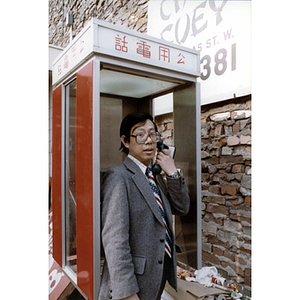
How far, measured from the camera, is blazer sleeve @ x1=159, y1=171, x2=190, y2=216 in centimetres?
179

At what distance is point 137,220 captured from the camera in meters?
1.53

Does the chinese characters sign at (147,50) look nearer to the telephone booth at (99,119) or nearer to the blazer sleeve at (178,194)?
the telephone booth at (99,119)

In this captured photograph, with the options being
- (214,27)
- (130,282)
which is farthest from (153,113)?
(130,282)

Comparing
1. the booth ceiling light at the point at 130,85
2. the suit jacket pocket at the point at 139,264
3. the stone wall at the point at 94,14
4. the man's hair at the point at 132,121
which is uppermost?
the stone wall at the point at 94,14

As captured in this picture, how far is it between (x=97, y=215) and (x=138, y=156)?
47 cm

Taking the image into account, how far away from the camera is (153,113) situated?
7.85 ft

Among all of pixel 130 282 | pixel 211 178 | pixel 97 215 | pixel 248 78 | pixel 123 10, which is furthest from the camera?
pixel 123 10

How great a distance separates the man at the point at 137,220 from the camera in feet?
4.60

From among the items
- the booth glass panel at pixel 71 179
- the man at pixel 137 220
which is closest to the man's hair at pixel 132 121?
the man at pixel 137 220

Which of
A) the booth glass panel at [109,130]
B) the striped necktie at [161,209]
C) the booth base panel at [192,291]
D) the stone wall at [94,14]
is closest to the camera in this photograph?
the striped necktie at [161,209]

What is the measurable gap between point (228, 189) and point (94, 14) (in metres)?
3.13

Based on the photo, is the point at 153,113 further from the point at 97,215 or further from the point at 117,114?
the point at 97,215

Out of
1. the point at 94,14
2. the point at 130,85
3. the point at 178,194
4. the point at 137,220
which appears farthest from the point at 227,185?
the point at 94,14

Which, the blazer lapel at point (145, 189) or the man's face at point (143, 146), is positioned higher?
the man's face at point (143, 146)
